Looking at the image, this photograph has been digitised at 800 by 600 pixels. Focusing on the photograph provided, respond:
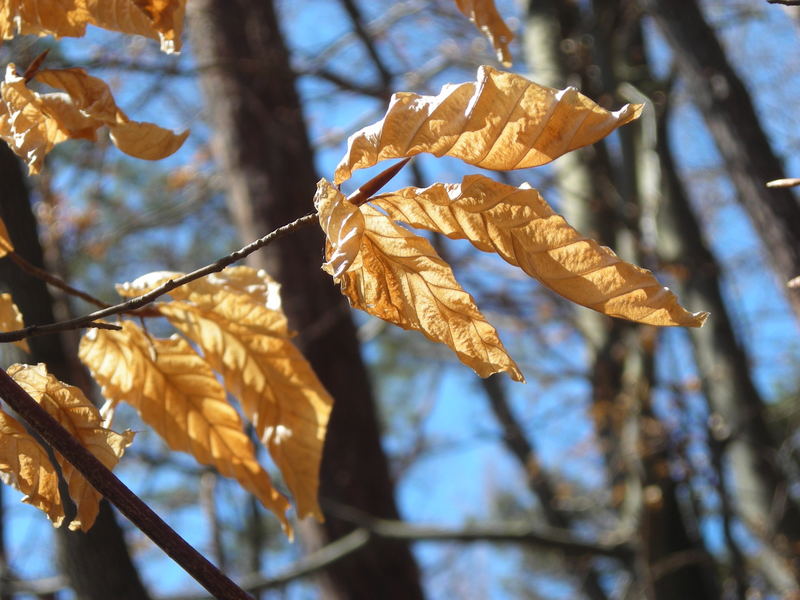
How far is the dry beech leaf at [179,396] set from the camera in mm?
687

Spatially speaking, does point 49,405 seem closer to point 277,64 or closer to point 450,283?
point 450,283

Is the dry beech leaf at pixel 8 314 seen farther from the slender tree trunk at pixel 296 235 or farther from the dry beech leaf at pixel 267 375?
the slender tree trunk at pixel 296 235

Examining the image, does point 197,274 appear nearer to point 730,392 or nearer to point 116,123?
point 116,123

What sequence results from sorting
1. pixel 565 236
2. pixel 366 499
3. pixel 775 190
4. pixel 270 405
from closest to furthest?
pixel 565 236
pixel 270 405
pixel 775 190
pixel 366 499

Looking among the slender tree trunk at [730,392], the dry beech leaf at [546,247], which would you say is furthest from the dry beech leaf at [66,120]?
the slender tree trunk at [730,392]

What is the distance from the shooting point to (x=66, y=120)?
58cm

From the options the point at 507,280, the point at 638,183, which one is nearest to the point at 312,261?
the point at 638,183

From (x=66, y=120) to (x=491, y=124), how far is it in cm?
31

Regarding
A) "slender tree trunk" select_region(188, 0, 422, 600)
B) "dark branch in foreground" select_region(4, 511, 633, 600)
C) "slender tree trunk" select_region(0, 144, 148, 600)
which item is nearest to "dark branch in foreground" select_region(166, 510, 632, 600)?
"dark branch in foreground" select_region(4, 511, 633, 600)

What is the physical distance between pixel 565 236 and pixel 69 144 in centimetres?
489

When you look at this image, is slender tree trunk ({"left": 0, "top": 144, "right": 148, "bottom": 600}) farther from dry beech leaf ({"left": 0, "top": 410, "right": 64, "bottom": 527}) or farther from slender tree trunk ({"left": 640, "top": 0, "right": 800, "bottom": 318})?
slender tree trunk ({"left": 640, "top": 0, "right": 800, "bottom": 318})

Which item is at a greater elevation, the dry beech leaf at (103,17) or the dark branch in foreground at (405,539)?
the dry beech leaf at (103,17)

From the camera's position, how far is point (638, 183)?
9.24 feet

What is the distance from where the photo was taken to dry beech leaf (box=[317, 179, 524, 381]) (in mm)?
500
